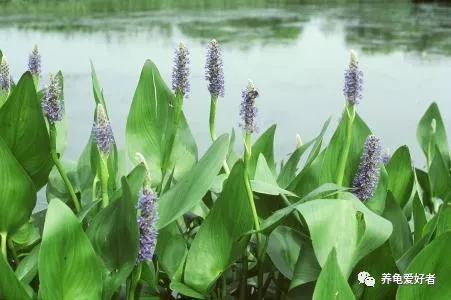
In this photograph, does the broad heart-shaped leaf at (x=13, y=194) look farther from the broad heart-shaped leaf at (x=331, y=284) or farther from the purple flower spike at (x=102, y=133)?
the broad heart-shaped leaf at (x=331, y=284)

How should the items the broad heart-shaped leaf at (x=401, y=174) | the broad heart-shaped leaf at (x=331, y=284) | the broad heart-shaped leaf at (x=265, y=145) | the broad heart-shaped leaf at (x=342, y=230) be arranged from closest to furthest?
the broad heart-shaped leaf at (x=331, y=284) → the broad heart-shaped leaf at (x=342, y=230) → the broad heart-shaped leaf at (x=401, y=174) → the broad heart-shaped leaf at (x=265, y=145)

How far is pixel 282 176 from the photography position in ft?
4.82

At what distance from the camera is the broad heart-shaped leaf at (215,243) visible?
1.10m

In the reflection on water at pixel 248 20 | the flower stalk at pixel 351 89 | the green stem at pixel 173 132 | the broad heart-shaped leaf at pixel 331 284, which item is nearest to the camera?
the broad heart-shaped leaf at pixel 331 284

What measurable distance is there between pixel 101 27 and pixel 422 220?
777 centimetres

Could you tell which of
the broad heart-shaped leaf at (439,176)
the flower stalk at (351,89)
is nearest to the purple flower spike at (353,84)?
the flower stalk at (351,89)

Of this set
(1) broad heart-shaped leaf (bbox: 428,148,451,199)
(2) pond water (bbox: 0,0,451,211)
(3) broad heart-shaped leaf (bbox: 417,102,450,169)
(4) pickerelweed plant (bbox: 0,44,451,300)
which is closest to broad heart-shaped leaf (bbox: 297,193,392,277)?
(4) pickerelweed plant (bbox: 0,44,451,300)

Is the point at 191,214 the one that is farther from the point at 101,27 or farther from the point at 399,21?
the point at 399,21

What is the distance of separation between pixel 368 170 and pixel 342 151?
3.4 inches

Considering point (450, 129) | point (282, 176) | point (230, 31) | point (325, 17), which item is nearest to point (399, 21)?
point (325, 17)

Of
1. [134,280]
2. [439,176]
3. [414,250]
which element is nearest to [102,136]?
[134,280]

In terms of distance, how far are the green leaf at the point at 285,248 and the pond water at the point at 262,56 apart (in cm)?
213

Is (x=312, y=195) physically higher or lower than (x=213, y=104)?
lower

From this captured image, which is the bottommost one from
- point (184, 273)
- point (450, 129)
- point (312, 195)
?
point (450, 129)
